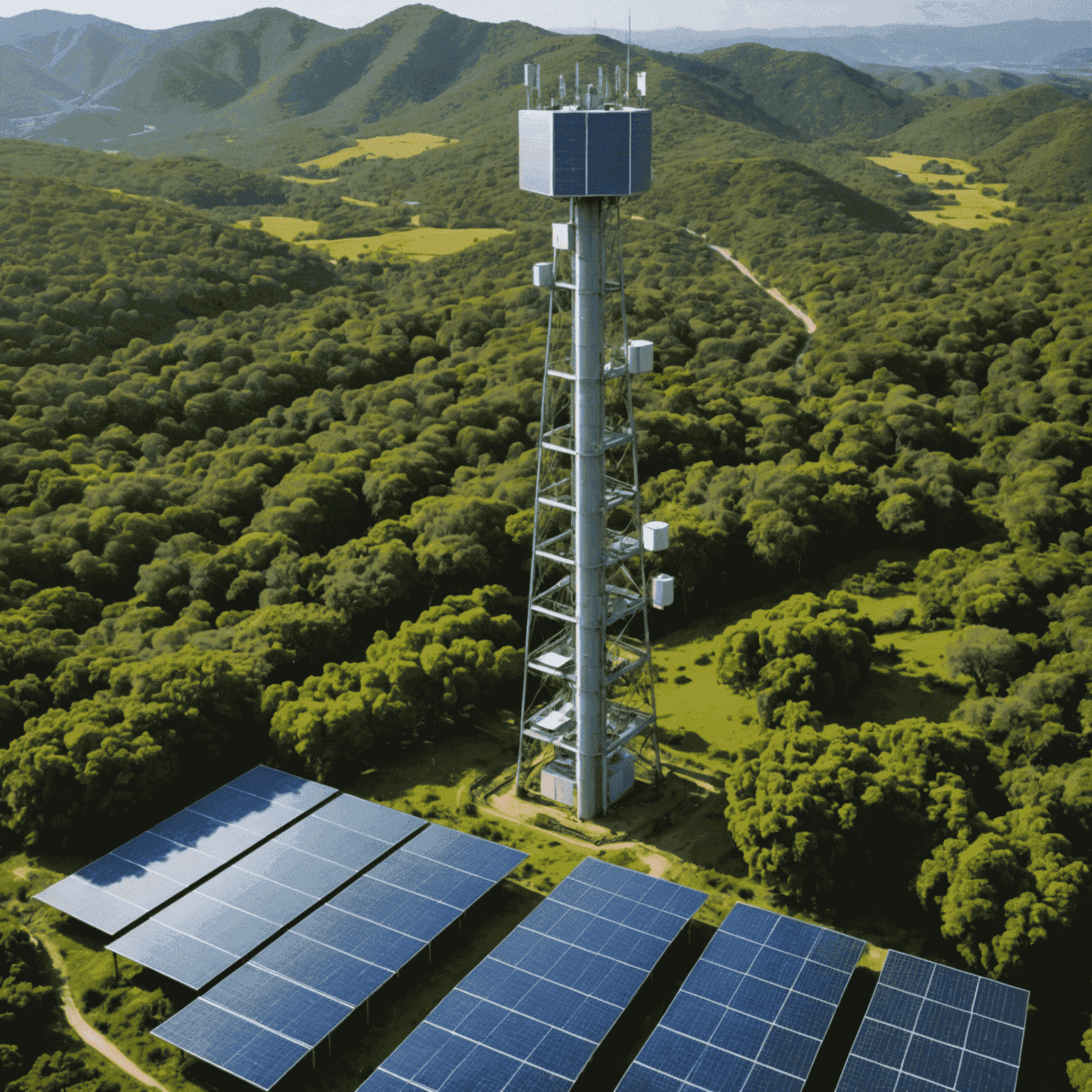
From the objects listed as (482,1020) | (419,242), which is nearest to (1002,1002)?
(482,1020)

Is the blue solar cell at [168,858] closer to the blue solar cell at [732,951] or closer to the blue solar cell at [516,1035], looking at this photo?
the blue solar cell at [516,1035]

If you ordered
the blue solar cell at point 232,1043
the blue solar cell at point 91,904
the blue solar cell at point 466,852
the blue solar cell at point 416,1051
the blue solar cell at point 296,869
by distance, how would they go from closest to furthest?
the blue solar cell at point 416,1051, the blue solar cell at point 232,1043, the blue solar cell at point 91,904, the blue solar cell at point 296,869, the blue solar cell at point 466,852

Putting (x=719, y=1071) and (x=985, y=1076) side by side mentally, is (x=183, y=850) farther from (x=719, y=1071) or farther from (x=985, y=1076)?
(x=985, y=1076)

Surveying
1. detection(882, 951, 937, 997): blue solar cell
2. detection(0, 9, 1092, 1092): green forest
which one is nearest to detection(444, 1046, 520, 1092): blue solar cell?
detection(0, 9, 1092, 1092): green forest

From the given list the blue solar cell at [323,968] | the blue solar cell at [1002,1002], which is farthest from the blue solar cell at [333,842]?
the blue solar cell at [1002,1002]

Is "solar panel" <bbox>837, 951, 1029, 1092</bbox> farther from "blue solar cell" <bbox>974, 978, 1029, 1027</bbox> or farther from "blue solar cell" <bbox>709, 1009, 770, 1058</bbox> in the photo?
"blue solar cell" <bbox>709, 1009, 770, 1058</bbox>

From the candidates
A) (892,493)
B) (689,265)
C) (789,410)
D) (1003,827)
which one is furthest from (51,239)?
(1003,827)
